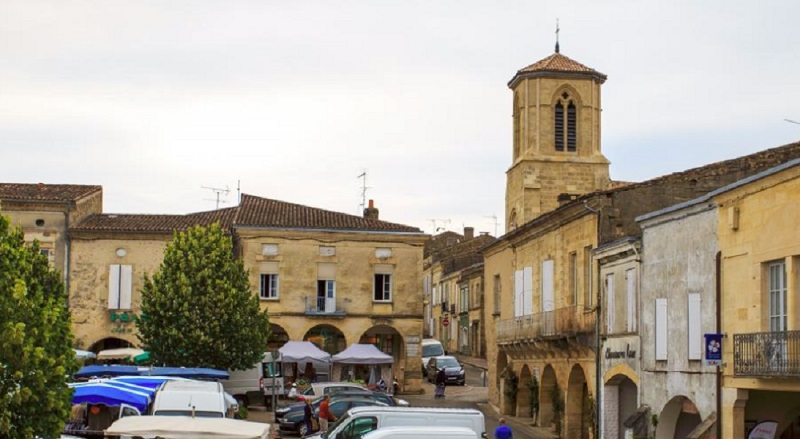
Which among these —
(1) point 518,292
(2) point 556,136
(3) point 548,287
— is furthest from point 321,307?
(3) point 548,287

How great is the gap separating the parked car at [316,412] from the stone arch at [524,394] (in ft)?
30.6

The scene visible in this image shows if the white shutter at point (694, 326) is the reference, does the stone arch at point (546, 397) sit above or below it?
below

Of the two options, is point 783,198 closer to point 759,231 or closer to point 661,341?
point 759,231

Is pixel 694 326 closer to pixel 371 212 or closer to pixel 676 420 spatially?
pixel 676 420

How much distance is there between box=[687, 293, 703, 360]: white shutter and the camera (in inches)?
1105

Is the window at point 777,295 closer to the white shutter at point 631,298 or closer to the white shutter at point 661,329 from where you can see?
the white shutter at point 661,329

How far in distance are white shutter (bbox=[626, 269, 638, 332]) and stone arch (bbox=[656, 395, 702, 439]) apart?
96.7 inches

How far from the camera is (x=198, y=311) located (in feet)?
138

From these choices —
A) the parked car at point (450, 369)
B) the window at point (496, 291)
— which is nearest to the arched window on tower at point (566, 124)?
the window at point (496, 291)

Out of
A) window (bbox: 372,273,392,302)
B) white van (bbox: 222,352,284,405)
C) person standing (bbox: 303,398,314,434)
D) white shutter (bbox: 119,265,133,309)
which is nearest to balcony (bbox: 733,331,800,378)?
person standing (bbox: 303,398,314,434)

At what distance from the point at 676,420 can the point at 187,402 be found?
1128 cm

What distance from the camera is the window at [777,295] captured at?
24.5 meters

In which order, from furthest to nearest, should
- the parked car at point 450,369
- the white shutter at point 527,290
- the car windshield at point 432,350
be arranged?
1. the car windshield at point 432,350
2. the parked car at point 450,369
3. the white shutter at point 527,290

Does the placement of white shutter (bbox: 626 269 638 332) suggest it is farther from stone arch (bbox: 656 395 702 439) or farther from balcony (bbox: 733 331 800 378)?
balcony (bbox: 733 331 800 378)
